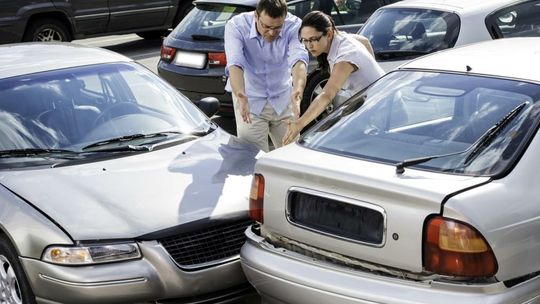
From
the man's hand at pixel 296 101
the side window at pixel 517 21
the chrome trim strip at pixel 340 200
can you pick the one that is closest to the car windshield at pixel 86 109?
the man's hand at pixel 296 101

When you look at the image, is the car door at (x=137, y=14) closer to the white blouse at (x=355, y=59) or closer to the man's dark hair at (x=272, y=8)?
the man's dark hair at (x=272, y=8)

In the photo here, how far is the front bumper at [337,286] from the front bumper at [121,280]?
0.37 meters

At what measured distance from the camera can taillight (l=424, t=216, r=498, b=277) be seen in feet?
12.3

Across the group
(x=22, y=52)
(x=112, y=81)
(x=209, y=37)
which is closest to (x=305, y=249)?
(x=112, y=81)

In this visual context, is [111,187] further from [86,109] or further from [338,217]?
[338,217]

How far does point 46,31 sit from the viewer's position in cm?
1502

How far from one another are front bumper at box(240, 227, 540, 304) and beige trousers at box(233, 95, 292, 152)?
1.81 metres

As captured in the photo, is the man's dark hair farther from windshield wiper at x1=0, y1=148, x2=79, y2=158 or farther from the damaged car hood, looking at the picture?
windshield wiper at x1=0, y1=148, x2=79, y2=158

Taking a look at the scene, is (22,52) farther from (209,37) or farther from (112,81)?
(209,37)

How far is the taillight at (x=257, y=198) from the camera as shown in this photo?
457 centimetres

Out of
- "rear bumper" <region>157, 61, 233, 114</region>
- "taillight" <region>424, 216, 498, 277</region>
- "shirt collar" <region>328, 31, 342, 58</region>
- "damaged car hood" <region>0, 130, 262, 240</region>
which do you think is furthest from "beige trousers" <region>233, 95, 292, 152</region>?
"rear bumper" <region>157, 61, 233, 114</region>

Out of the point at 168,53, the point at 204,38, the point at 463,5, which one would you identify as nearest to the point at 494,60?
the point at 463,5

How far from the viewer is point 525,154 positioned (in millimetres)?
3982

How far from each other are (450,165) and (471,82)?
26.3 inches
